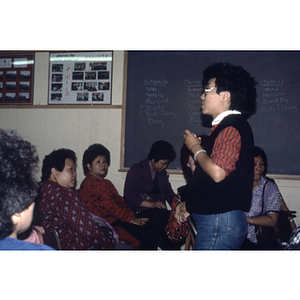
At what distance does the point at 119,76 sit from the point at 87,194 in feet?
4.92

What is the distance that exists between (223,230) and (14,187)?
31.6 inches

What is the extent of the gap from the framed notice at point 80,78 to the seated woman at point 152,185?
0.91 metres

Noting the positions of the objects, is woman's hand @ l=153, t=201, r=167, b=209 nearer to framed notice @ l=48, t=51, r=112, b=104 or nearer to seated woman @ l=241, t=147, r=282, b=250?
seated woman @ l=241, t=147, r=282, b=250

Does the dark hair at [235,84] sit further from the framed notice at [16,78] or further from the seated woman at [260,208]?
the framed notice at [16,78]

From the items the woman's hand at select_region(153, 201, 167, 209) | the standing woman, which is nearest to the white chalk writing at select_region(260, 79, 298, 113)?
the woman's hand at select_region(153, 201, 167, 209)

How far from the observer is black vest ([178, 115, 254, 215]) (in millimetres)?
1086

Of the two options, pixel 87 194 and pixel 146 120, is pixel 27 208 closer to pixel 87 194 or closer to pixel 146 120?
pixel 87 194

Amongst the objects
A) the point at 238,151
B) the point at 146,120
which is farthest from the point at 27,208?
the point at 146,120

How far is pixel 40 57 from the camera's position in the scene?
3.23 m

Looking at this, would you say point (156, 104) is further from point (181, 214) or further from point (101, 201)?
point (181, 214)

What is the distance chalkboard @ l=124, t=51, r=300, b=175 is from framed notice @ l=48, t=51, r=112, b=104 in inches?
11.6

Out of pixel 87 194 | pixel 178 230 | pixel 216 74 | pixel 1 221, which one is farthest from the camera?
pixel 87 194

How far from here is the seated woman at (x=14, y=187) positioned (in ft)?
2.71

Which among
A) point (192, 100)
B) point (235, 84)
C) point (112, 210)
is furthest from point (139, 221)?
point (235, 84)
